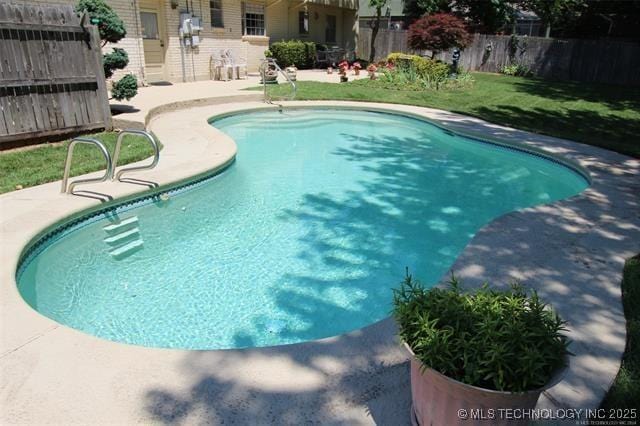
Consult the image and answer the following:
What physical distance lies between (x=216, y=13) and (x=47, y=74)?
10316 mm

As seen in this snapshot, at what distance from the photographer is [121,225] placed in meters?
5.35

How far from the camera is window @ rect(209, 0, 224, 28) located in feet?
52.2

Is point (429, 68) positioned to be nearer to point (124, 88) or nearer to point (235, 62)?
point (235, 62)

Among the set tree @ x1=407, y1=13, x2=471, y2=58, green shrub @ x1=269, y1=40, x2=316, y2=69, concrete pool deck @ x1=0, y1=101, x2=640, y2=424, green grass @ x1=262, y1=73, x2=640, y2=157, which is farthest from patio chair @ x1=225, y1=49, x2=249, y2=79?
concrete pool deck @ x1=0, y1=101, x2=640, y2=424

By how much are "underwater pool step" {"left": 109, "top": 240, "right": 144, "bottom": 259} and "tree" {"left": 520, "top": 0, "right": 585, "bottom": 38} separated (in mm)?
24502

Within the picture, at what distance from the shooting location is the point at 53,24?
7.07 meters

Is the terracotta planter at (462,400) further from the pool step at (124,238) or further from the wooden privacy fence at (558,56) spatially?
the wooden privacy fence at (558,56)

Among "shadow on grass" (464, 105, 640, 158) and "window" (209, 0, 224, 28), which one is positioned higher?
"window" (209, 0, 224, 28)

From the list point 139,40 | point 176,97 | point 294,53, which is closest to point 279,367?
point 176,97

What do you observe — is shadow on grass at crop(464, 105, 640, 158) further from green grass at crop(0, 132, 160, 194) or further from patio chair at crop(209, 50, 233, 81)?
patio chair at crop(209, 50, 233, 81)

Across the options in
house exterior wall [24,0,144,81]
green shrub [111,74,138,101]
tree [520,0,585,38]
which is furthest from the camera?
tree [520,0,585,38]

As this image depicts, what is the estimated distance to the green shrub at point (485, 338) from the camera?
168 centimetres

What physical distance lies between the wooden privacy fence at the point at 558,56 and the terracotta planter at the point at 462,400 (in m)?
20.1

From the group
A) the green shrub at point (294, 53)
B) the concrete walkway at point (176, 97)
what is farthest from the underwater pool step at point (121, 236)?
the green shrub at point (294, 53)
